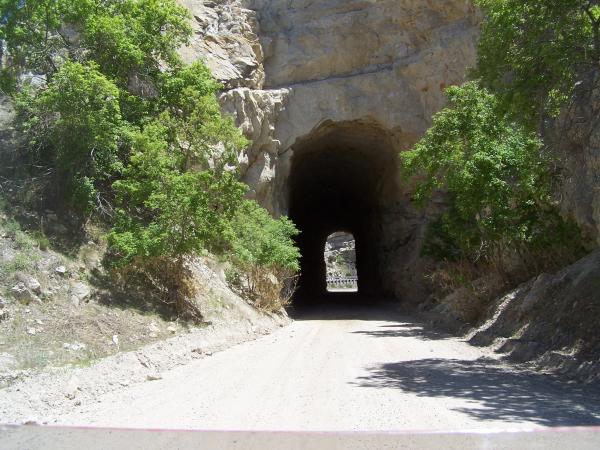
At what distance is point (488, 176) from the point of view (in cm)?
1402

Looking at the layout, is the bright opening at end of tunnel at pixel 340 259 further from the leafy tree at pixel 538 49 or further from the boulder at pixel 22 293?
the boulder at pixel 22 293

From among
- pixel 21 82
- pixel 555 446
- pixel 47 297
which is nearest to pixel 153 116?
pixel 21 82

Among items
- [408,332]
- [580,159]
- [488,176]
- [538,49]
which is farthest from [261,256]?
[538,49]

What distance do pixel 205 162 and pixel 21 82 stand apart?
539cm

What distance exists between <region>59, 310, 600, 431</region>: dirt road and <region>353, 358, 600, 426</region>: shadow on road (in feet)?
0.04

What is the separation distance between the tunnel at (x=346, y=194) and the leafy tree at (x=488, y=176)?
34.0 ft

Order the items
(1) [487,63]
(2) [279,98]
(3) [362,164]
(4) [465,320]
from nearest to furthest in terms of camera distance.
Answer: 1. (1) [487,63]
2. (4) [465,320]
3. (2) [279,98]
4. (3) [362,164]

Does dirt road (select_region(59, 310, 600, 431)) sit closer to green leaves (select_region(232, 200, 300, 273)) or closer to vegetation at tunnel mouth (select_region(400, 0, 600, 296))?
vegetation at tunnel mouth (select_region(400, 0, 600, 296))

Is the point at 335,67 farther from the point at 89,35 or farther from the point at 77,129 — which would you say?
the point at 77,129

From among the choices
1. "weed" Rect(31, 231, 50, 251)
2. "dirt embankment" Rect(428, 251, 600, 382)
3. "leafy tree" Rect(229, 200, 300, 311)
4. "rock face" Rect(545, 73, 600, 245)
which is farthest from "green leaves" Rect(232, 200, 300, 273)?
"rock face" Rect(545, 73, 600, 245)

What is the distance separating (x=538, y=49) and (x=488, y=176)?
553 cm

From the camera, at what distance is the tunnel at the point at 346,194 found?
27.2m

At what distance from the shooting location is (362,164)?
30.6 m

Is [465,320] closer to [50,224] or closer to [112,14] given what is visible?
[50,224]
